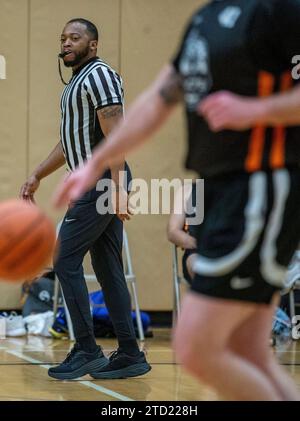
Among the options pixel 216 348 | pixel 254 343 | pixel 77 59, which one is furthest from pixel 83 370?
pixel 216 348

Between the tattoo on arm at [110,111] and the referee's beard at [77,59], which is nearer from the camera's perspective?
the tattoo on arm at [110,111]

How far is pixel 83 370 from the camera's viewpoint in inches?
→ 207

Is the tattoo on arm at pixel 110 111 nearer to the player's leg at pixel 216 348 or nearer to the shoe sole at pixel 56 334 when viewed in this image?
the player's leg at pixel 216 348

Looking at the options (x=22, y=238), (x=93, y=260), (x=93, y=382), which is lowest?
(x=93, y=382)

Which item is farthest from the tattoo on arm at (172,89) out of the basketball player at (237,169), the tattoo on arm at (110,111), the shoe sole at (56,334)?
the shoe sole at (56,334)

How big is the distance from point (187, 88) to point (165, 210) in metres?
5.82

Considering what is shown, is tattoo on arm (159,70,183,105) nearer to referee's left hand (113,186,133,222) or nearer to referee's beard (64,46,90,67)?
referee's left hand (113,186,133,222)

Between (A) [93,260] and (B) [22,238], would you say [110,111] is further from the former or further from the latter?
(B) [22,238]

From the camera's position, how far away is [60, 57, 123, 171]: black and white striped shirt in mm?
5324

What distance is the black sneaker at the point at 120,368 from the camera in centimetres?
532

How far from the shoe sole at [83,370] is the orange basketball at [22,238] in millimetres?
2273

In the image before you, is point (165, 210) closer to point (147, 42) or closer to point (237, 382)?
point (147, 42)

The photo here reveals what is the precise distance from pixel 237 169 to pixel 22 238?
0.84 metres
